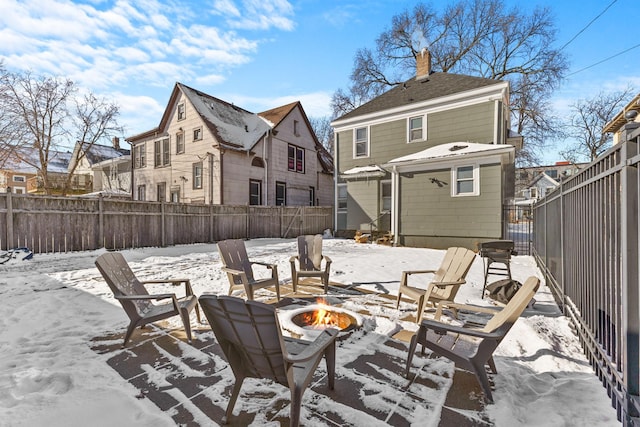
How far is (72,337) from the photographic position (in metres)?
3.32

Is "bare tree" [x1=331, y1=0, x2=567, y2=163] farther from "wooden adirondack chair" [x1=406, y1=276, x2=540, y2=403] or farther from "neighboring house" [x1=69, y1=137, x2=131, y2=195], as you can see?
"wooden adirondack chair" [x1=406, y1=276, x2=540, y2=403]

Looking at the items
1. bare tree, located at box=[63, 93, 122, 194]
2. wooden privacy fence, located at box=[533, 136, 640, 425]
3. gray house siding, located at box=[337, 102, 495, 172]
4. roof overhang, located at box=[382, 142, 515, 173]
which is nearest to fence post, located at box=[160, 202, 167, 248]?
gray house siding, located at box=[337, 102, 495, 172]

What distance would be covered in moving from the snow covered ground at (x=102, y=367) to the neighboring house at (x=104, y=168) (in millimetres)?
21866

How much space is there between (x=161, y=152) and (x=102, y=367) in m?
19.0

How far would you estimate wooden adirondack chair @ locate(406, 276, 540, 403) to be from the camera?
2.21 m

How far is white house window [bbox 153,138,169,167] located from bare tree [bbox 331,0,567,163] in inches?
579

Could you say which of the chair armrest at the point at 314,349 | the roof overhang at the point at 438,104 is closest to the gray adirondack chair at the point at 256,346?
the chair armrest at the point at 314,349

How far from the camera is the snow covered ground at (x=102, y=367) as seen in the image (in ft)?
6.69

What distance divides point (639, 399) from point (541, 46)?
24.5 m

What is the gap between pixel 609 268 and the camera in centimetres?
233

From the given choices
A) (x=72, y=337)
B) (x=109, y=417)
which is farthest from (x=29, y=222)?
(x=109, y=417)

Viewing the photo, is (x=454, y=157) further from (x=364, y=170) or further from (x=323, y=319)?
(x=323, y=319)

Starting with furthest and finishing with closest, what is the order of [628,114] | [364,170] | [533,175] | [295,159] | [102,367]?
1. [533,175]
2. [295,159]
3. [364,170]
4. [628,114]
5. [102,367]

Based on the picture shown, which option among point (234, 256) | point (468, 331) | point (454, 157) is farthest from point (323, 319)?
point (454, 157)
